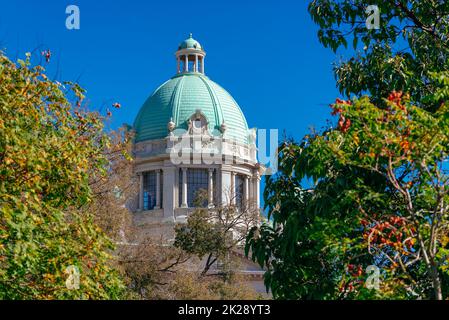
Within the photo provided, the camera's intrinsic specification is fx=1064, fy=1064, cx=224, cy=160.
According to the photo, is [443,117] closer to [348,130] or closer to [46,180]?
[348,130]

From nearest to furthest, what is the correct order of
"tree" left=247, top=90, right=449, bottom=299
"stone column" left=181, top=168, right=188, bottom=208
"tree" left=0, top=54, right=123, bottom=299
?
"tree" left=247, top=90, right=449, bottom=299
"tree" left=0, top=54, right=123, bottom=299
"stone column" left=181, top=168, right=188, bottom=208

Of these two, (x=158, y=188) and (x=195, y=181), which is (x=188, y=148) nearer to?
(x=195, y=181)

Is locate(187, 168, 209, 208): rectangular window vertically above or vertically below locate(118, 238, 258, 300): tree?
above

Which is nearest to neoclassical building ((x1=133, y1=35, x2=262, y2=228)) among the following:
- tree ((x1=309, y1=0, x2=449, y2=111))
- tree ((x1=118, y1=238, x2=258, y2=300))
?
tree ((x1=118, y1=238, x2=258, y2=300))

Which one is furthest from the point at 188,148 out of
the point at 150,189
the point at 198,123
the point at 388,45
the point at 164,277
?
the point at 388,45

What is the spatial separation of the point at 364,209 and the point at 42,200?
23.9ft

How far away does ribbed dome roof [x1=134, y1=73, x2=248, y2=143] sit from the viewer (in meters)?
84.8

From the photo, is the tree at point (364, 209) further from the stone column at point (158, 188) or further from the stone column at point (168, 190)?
the stone column at point (158, 188)

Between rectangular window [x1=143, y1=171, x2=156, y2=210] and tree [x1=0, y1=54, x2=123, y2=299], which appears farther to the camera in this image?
rectangular window [x1=143, y1=171, x2=156, y2=210]

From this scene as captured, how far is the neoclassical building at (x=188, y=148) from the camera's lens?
269ft

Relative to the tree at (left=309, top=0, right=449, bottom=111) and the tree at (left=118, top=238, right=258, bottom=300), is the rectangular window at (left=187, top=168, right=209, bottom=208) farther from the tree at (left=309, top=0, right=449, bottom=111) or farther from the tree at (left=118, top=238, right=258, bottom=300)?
the tree at (left=309, top=0, right=449, bottom=111)

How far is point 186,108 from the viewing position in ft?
278
